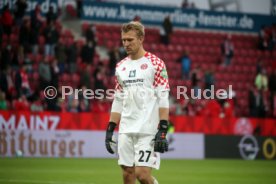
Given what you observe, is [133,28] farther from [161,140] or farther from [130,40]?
[161,140]

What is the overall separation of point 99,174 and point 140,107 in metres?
7.92

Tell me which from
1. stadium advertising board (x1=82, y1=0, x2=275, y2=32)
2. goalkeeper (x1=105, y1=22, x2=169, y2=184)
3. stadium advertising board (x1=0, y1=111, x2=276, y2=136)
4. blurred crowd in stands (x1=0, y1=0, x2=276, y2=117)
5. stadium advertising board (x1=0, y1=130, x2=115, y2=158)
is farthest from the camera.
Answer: stadium advertising board (x1=82, y1=0, x2=275, y2=32)

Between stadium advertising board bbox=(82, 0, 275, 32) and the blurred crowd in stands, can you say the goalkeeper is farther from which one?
stadium advertising board bbox=(82, 0, 275, 32)

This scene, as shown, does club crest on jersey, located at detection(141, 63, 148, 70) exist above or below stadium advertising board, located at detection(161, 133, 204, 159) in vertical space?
above

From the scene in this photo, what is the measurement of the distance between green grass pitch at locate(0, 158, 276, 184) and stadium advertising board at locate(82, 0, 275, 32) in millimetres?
13282

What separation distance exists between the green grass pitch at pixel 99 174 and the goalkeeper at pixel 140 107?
16.7 ft

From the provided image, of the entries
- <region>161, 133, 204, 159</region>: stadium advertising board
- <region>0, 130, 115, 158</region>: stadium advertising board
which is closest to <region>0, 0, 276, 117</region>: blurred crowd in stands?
<region>0, 130, 115, 158</region>: stadium advertising board

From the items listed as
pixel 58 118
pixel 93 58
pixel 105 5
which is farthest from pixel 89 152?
pixel 105 5

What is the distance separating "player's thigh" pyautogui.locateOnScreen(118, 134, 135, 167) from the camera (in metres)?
8.55

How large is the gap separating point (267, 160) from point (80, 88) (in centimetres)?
724

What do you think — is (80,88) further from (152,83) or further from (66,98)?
(152,83)

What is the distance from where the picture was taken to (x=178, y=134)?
25.1 metres

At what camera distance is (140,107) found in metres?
8.62

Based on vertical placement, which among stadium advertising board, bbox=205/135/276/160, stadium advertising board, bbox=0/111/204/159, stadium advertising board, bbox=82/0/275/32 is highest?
stadium advertising board, bbox=82/0/275/32
